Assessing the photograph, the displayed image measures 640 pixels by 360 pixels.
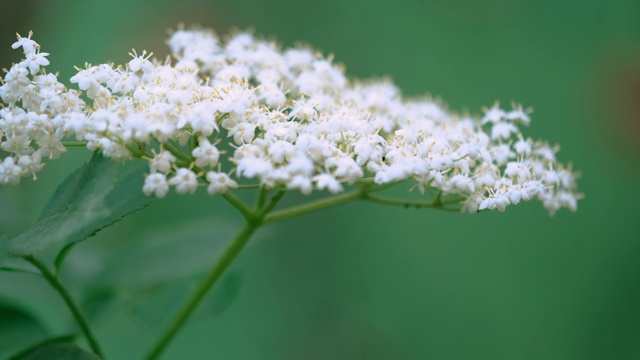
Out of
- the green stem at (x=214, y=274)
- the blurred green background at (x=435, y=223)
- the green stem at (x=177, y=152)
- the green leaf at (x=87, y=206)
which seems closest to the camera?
the green leaf at (x=87, y=206)

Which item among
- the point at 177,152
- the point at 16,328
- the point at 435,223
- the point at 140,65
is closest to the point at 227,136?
the point at 177,152

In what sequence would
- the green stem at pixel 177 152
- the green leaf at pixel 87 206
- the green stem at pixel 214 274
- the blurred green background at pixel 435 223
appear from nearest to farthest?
the green leaf at pixel 87 206 < the green stem at pixel 177 152 < the green stem at pixel 214 274 < the blurred green background at pixel 435 223

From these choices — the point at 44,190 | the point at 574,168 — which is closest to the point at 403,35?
the point at 574,168

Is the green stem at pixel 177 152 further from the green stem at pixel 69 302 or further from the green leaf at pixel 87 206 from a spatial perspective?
the green stem at pixel 69 302

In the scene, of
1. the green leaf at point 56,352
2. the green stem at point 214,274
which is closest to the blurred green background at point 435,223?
the green stem at point 214,274

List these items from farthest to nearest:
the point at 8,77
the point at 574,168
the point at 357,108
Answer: the point at 574,168
the point at 357,108
the point at 8,77

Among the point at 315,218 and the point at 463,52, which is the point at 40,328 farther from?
the point at 463,52

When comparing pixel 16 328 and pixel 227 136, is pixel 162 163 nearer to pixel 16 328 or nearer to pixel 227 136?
pixel 227 136
